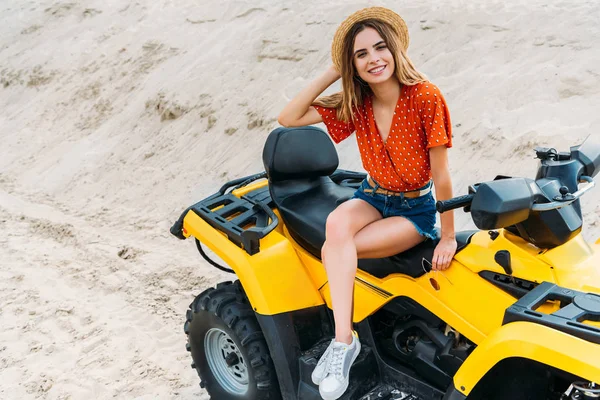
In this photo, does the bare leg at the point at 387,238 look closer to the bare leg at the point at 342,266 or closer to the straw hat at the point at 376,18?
the bare leg at the point at 342,266

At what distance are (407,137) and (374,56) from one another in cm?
36

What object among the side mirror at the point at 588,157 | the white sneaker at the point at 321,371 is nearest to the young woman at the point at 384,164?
the white sneaker at the point at 321,371

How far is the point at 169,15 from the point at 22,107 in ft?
10.1

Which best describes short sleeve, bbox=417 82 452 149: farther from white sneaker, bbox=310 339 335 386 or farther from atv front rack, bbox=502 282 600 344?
white sneaker, bbox=310 339 335 386

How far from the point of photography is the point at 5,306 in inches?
196

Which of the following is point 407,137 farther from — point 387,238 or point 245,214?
point 245,214

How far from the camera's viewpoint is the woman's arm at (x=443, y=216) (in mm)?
2510

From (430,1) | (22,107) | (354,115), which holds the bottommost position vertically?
(22,107)

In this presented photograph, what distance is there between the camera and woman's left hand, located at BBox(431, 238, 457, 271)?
2502 millimetres

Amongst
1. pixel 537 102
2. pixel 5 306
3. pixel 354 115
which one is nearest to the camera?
pixel 354 115

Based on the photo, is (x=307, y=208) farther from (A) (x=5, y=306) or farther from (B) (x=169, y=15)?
(B) (x=169, y=15)

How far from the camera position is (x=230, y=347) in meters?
3.39

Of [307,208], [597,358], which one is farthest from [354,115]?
[597,358]

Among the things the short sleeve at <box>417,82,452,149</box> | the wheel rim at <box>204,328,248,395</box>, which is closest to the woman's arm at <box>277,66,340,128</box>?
the short sleeve at <box>417,82,452,149</box>
